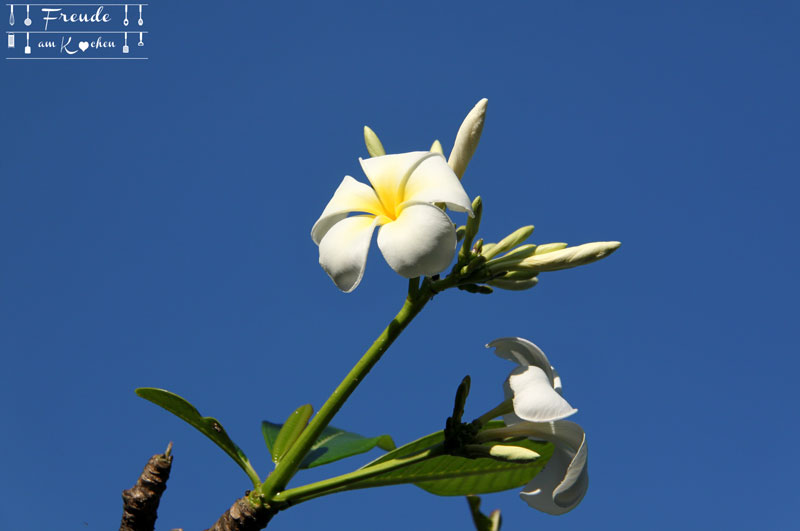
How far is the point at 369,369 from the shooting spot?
169 cm

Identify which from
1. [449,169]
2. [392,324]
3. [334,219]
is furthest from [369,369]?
[449,169]

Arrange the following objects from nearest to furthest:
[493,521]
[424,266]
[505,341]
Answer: [493,521], [424,266], [505,341]

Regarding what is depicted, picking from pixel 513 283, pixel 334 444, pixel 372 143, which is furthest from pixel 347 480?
pixel 372 143

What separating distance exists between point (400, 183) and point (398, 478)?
2.44ft

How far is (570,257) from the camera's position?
163 centimetres

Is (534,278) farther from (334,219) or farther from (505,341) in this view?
(334,219)

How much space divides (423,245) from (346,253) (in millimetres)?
190

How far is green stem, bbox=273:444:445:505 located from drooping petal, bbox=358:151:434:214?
2.01ft

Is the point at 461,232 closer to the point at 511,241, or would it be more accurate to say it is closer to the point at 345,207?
the point at 511,241

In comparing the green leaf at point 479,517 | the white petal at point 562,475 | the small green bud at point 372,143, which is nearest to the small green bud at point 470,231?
the small green bud at point 372,143

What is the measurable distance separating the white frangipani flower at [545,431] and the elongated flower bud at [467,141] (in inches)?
17.7

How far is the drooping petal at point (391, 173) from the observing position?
68.6 inches

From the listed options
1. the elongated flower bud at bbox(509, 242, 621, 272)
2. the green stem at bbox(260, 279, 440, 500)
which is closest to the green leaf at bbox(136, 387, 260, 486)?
the green stem at bbox(260, 279, 440, 500)

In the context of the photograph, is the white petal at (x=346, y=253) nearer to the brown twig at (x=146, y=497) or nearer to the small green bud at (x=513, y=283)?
the small green bud at (x=513, y=283)
